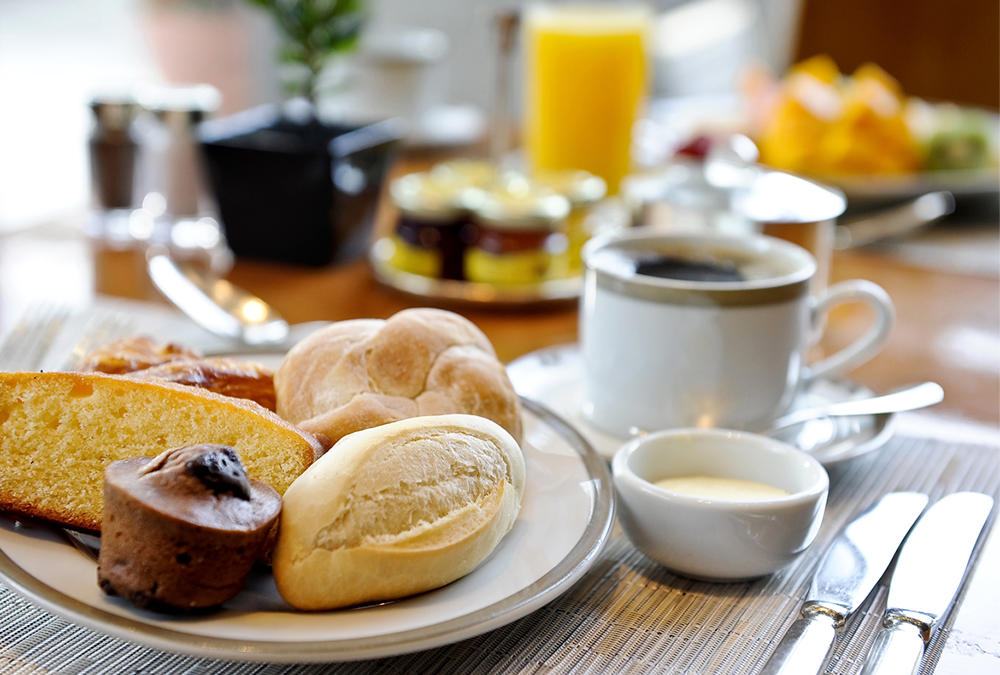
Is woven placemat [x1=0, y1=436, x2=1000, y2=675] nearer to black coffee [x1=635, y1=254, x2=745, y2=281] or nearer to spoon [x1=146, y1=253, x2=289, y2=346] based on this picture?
black coffee [x1=635, y1=254, x2=745, y2=281]

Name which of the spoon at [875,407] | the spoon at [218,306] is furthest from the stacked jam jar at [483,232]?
the spoon at [875,407]

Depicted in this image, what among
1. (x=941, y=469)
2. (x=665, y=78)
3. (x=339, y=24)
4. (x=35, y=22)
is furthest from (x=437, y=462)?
(x=35, y=22)

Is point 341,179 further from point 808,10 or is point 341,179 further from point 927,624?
point 808,10

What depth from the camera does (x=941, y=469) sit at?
2.68ft

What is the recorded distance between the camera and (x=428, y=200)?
4.19 feet

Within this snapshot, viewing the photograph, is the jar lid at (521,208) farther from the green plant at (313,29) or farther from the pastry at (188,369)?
the pastry at (188,369)

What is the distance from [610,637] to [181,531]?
0.25 m

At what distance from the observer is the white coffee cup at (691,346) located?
2.49 feet

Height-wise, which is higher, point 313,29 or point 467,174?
point 313,29

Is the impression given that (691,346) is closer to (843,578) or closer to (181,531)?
(843,578)

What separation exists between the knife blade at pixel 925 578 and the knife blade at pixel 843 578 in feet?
0.04

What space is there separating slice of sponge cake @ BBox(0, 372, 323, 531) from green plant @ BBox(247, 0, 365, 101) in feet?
3.23

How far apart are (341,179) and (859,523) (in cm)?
87

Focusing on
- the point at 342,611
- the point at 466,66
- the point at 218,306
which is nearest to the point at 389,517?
the point at 342,611
